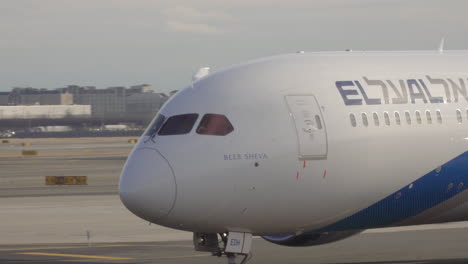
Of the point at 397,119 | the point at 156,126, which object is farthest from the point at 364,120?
the point at 156,126

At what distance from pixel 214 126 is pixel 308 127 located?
1.80 m

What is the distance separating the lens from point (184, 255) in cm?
2775

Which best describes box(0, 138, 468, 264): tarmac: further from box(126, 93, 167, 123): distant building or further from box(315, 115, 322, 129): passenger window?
box(126, 93, 167, 123): distant building

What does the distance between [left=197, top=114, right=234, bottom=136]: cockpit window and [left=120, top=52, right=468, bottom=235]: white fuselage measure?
11cm

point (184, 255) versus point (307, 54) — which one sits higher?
point (307, 54)

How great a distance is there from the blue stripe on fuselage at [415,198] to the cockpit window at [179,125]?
3549 millimetres

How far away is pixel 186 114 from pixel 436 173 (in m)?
5.21

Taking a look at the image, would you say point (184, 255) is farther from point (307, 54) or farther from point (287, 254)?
point (307, 54)

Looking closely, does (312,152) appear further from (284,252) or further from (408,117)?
(284,252)

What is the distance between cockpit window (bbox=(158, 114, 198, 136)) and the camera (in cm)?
2068

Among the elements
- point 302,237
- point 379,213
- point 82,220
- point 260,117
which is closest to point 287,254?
point 302,237

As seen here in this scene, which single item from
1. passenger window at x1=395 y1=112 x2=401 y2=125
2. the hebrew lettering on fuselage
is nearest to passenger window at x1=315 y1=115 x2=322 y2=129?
the hebrew lettering on fuselage

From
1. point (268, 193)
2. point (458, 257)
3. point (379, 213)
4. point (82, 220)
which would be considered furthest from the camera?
point (82, 220)

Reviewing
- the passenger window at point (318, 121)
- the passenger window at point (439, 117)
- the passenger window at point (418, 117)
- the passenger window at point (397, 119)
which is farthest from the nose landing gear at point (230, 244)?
the passenger window at point (439, 117)
